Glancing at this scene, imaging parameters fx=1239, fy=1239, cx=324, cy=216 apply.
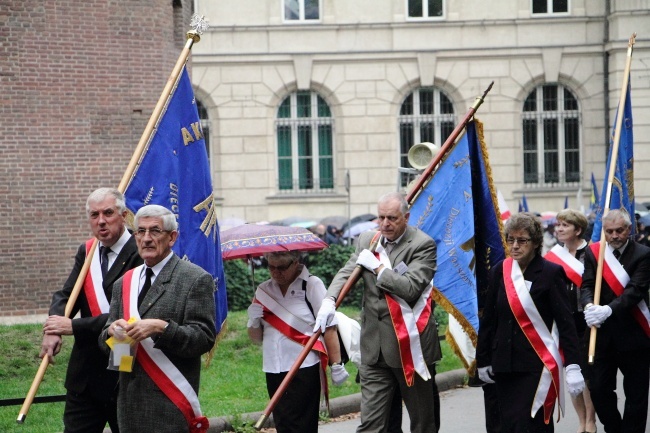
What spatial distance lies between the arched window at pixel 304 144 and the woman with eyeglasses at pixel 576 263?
26050mm

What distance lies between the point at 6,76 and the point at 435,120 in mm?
21200

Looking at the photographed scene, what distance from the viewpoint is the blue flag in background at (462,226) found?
9828 millimetres

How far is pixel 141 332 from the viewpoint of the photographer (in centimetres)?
595

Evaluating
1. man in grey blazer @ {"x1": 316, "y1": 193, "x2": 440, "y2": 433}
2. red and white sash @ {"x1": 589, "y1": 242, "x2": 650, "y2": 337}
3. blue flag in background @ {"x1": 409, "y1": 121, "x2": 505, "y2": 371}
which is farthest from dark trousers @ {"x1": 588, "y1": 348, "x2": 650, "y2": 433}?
man in grey blazer @ {"x1": 316, "y1": 193, "x2": 440, "y2": 433}

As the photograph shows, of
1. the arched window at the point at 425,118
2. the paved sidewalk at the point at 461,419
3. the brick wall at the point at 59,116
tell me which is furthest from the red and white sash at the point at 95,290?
the arched window at the point at 425,118

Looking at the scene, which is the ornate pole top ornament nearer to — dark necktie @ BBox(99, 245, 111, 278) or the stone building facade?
dark necktie @ BBox(99, 245, 111, 278)

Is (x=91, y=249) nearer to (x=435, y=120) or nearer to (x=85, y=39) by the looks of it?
(x=85, y=39)

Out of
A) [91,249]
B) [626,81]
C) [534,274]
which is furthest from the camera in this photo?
[626,81]

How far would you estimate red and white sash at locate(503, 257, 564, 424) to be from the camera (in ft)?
25.1

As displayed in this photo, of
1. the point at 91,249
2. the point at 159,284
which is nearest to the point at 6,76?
the point at 91,249

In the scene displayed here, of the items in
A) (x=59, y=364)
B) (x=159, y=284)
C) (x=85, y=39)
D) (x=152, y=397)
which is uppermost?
(x=85, y=39)

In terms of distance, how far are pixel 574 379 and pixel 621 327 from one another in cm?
205

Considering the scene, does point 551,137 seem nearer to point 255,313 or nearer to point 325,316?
point 255,313

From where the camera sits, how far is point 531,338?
7.69 metres
